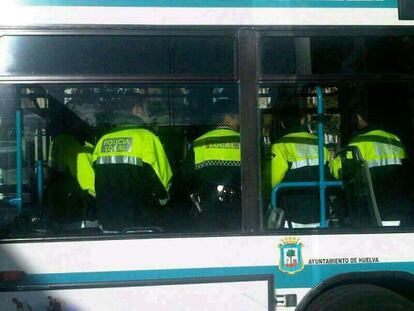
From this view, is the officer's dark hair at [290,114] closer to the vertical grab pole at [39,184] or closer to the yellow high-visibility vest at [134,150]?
the yellow high-visibility vest at [134,150]

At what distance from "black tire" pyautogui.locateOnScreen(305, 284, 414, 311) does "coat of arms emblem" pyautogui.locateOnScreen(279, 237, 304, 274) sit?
0.89 ft

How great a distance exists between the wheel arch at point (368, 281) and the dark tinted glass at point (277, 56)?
→ 138 centimetres

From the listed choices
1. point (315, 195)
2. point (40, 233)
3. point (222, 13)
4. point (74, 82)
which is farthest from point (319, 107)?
point (40, 233)

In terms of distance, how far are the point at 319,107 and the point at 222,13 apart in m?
0.94

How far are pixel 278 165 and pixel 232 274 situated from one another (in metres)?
0.84

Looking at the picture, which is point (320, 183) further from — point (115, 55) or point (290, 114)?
point (115, 55)

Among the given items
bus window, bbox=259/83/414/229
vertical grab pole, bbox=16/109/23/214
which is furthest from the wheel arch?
vertical grab pole, bbox=16/109/23/214

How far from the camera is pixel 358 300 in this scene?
3994 mm

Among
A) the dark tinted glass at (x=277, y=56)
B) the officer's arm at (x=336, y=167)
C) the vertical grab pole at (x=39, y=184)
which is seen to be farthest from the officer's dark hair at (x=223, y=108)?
the vertical grab pole at (x=39, y=184)

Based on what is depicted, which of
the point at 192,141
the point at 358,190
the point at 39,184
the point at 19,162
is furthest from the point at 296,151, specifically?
the point at 19,162

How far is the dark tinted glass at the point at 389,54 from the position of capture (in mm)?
4082

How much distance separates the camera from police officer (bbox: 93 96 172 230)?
4.15 meters

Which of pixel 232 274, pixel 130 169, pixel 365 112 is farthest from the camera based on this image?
pixel 365 112

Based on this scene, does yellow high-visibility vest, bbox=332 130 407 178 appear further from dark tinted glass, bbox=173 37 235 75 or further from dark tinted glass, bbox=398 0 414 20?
dark tinted glass, bbox=173 37 235 75
